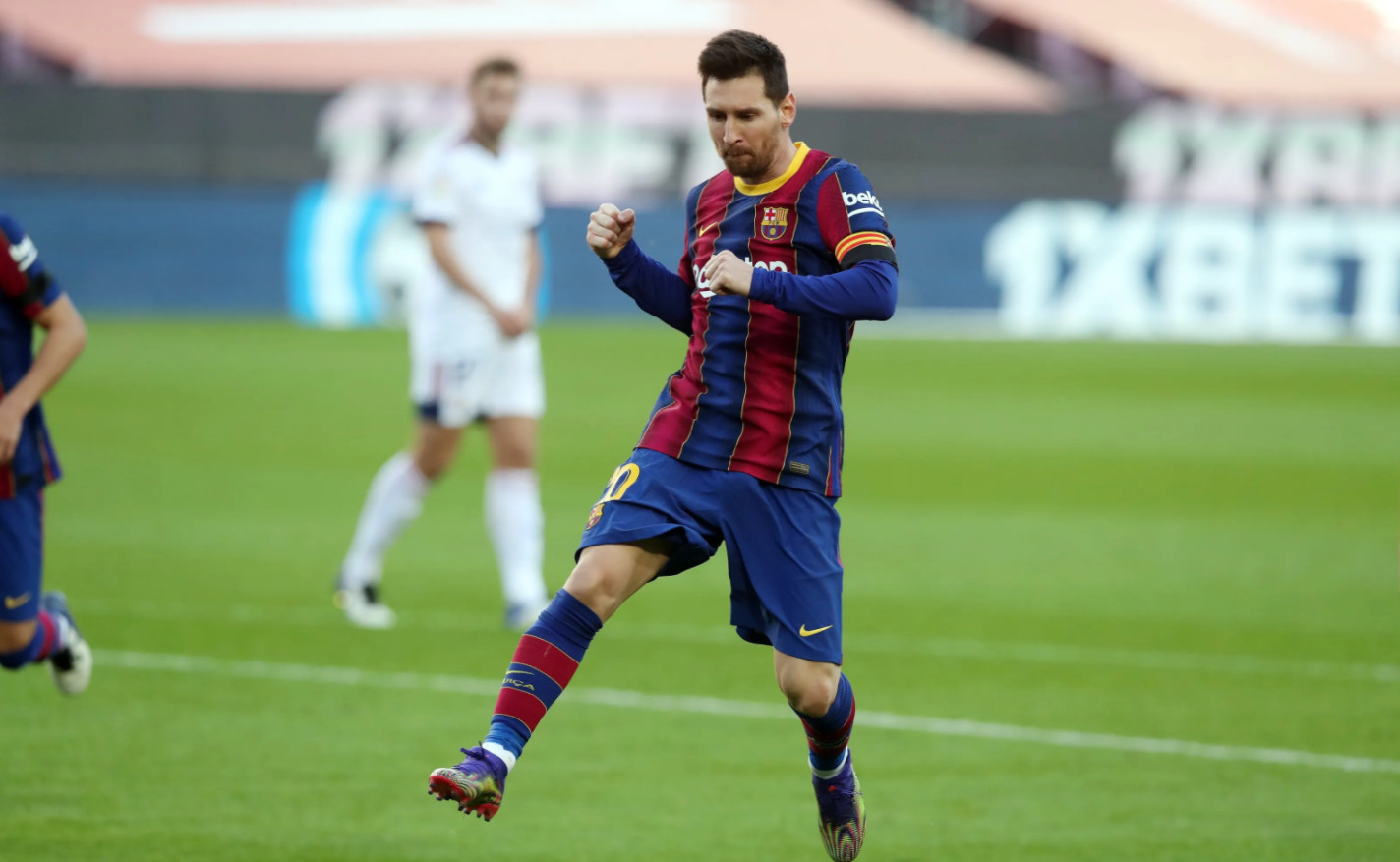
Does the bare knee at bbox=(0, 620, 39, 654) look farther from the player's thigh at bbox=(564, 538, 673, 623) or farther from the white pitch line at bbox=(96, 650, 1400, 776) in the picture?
the player's thigh at bbox=(564, 538, 673, 623)

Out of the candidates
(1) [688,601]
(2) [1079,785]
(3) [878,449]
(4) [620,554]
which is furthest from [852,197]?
(3) [878,449]

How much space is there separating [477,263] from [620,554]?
3863 millimetres

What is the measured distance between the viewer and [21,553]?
5477 mm

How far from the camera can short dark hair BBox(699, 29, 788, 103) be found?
439 centimetres

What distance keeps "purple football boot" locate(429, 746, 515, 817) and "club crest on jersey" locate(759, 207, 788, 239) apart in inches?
57.5

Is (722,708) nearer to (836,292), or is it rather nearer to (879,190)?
(836,292)

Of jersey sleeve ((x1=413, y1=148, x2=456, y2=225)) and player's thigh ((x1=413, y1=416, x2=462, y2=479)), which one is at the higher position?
jersey sleeve ((x1=413, y1=148, x2=456, y2=225))

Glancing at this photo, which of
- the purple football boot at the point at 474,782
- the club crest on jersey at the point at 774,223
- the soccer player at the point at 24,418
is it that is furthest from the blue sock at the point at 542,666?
the soccer player at the point at 24,418

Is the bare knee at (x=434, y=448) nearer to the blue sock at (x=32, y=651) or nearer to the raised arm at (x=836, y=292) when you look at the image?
the blue sock at (x=32, y=651)

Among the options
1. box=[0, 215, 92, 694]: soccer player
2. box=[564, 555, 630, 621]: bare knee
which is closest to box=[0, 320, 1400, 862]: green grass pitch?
box=[0, 215, 92, 694]: soccer player

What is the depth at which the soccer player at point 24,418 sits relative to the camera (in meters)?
5.40

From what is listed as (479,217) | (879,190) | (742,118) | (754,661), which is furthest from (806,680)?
(879,190)

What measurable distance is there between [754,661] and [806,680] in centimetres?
306

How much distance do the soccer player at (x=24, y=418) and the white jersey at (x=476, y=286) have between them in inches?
94.2
